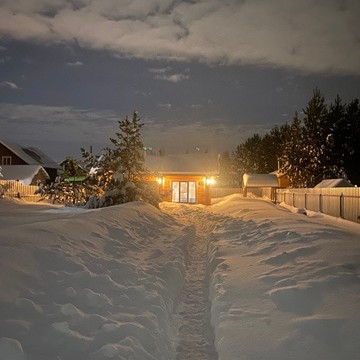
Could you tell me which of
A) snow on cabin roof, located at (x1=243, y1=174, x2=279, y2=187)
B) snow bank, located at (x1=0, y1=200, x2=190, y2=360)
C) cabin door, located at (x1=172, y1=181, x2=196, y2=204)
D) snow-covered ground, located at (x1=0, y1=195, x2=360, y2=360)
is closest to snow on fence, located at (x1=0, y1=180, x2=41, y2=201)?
cabin door, located at (x1=172, y1=181, x2=196, y2=204)

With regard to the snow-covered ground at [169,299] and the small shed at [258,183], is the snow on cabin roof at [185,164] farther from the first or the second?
the snow-covered ground at [169,299]

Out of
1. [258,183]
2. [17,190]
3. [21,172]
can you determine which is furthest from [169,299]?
[258,183]

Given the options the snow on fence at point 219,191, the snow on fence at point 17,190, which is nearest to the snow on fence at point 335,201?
the snow on fence at point 17,190

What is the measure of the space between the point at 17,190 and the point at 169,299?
24627 mm

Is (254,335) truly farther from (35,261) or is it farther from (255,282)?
(35,261)

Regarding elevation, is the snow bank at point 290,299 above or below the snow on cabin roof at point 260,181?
below

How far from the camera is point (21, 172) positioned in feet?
149

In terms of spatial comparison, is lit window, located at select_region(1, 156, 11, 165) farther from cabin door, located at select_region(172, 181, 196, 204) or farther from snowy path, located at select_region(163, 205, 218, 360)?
snowy path, located at select_region(163, 205, 218, 360)

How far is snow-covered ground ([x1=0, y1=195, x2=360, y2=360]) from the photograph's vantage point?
13.7 feet

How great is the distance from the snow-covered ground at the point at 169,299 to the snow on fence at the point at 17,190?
1944cm

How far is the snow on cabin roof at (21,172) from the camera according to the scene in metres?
44.3

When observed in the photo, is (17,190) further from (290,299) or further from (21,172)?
(290,299)

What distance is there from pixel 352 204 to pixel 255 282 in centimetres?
1071

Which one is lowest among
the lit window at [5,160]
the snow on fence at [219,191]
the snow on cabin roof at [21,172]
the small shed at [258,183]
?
the snow on fence at [219,191]
